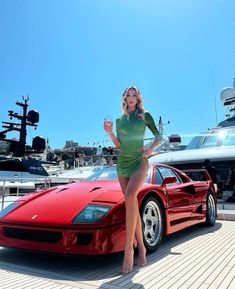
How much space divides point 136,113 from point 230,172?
335 inches

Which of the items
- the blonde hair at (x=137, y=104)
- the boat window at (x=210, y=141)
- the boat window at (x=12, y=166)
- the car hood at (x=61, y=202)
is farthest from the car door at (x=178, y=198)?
the boat window at (x=12, y=166)

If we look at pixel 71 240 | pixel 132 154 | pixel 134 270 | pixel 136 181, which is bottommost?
pixel 134 270

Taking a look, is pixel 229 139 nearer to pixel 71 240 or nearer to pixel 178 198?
pixel 178 198

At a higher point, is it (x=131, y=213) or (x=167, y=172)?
(x=167, y=172)

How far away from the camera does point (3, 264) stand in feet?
12.2

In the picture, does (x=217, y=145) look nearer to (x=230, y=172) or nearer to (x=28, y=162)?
(x=230, y=172)

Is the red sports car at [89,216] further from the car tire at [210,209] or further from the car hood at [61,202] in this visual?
the car tire at [210,209]

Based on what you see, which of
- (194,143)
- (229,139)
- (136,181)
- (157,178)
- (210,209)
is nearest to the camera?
(136,181)

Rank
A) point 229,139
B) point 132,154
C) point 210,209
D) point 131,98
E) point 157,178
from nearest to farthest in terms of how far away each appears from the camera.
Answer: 1. point 132,154
2. point 131,98
3. point 157,178
4. point 210,209
5. point 229,139

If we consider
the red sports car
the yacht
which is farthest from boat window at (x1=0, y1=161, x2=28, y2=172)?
the red sports car

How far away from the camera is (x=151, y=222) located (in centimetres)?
418

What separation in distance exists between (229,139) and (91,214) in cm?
901

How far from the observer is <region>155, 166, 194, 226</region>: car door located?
4656 millimetres

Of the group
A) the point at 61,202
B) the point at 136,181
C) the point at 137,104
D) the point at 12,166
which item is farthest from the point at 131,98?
the point at 12,166
